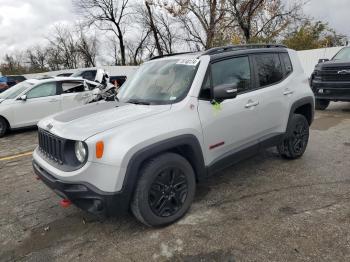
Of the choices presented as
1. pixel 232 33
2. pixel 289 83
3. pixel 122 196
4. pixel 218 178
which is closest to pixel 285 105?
pixel 289 83

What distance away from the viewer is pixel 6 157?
22.7ft

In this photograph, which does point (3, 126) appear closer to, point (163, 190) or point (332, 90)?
point (163, 190)

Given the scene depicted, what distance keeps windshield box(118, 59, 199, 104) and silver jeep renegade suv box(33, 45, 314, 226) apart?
1 centimetres

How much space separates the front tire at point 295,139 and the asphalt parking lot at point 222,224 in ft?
0.77

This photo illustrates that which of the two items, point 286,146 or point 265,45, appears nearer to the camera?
point 265,45

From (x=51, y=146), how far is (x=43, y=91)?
22.6 feet

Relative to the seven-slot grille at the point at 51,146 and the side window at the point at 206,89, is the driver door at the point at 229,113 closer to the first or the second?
the side window at the point at 206,89

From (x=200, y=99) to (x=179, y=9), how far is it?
24.9m

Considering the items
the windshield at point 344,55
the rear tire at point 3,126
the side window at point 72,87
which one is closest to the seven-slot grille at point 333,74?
the windshield at point 344,55

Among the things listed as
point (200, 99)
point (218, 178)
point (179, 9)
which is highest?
point (179, 9)

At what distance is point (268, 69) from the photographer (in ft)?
15.6

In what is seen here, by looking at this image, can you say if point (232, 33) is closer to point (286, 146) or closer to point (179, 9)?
point (179, 9)

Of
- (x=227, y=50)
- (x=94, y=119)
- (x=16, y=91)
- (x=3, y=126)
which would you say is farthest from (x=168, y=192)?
(x=16, y=91)

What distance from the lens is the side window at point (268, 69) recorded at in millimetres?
4590
